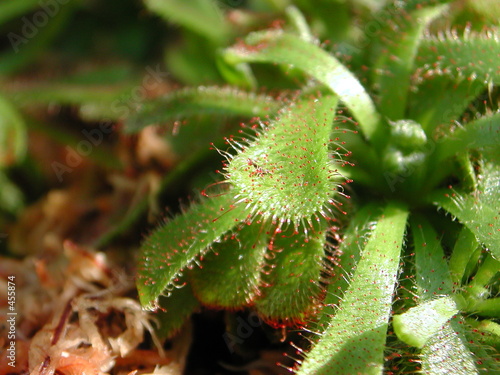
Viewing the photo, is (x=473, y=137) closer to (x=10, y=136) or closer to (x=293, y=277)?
(x=293, y=277)

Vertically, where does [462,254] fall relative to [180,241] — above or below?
below

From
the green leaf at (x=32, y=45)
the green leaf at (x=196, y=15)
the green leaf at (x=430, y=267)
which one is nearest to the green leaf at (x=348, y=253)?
the green leaf at (x=430, y=267)

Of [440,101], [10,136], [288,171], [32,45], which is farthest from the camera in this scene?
[32,45]

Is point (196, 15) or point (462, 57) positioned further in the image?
point (196, 15)

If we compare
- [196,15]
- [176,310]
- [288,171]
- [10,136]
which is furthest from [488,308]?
[10,136]

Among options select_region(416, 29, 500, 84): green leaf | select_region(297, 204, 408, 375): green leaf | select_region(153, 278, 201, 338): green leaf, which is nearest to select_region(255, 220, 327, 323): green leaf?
select_region(297, 204, 408, 375): green leaf

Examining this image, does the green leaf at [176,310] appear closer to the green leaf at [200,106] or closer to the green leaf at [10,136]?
the green leaf at [200,106]

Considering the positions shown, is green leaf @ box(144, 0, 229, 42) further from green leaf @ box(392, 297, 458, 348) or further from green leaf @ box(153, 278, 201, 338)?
green leaf @ box(392, 297, 458, 348)
